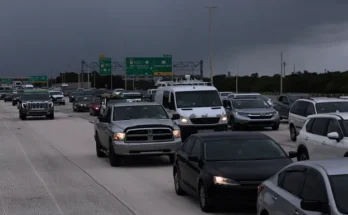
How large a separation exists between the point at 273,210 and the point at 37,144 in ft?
64.5

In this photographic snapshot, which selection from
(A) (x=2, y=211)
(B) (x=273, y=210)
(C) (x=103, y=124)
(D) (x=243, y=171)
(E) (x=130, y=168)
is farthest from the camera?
(C) (x=103, y=124)

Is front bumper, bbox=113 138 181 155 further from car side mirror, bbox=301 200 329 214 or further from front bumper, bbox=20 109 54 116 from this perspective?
front bumper, bbox=20 109 54 116

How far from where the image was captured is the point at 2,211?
11.5m

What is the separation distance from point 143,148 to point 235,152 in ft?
19.3

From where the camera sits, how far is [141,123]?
1775 centimetres

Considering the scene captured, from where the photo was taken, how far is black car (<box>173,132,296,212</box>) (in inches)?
409

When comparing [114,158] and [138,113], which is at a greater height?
[138,113]

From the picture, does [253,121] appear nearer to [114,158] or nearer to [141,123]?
[141,123]

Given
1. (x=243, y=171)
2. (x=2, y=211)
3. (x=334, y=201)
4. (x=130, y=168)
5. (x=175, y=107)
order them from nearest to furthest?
1. (x=334, y=201)
2. (x=243, y=171)
3. (x=2, y=211)
4. (x=130, y=168)
5. (x=175, y=107)

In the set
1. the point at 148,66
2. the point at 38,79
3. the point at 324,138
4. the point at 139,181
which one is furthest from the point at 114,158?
the point at 38,79

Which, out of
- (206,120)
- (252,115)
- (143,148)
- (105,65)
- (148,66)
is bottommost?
(252,115)

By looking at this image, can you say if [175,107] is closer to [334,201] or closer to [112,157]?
[112,157]

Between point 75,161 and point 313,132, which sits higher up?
point 313,132

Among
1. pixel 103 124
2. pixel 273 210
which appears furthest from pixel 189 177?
pixel 103 124
